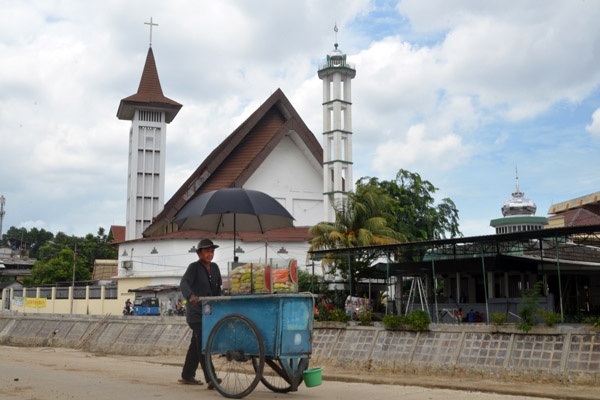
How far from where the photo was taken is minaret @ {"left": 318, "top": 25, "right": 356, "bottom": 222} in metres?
39.8

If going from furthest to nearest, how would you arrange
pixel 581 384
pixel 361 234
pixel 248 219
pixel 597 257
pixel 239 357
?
1. pixel 361 234
2. pixel 597 257
3. pixel 248 219
4. pixel 581 384
5. pixel 239 357

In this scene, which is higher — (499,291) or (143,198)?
(143,198)

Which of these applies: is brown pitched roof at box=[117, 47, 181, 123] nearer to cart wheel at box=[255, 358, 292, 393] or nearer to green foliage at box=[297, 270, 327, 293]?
green foliage at box=[297, 270, 327, 293]

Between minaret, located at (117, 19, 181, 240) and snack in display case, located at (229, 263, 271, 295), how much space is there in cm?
3855

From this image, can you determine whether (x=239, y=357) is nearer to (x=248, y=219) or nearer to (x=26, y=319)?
(x=248, y=219)

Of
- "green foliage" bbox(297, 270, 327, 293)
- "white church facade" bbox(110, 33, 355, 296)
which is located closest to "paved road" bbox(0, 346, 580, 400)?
"green foliage" bbox(297, 270, 327, 293)

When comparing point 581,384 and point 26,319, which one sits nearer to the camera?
point 581,384

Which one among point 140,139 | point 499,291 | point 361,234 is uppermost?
point 140,139

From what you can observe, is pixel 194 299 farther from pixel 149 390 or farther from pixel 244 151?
pixel 244 151

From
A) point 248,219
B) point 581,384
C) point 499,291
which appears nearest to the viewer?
point 581,384

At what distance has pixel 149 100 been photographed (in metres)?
45.8

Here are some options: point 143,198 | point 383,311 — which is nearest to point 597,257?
point 383,311

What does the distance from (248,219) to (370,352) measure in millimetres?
3648

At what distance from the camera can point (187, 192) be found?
4112cm
